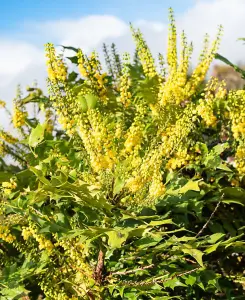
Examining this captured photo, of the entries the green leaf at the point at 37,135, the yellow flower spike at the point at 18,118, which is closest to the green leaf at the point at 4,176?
the green leaf at the point at 37,135

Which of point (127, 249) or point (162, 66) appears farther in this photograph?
point (162, 66)

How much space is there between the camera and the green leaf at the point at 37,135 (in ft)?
10.3

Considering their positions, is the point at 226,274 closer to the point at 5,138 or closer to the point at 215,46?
the point at 215,46

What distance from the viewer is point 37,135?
316 cm

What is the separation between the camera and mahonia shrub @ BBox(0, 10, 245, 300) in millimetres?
2799

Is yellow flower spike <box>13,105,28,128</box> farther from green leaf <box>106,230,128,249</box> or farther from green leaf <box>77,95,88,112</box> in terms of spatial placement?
green leaf <box>106,230,128,249</box>

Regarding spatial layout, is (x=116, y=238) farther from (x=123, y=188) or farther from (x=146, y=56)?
(x=146, y=56)

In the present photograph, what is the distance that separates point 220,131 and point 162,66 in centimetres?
73

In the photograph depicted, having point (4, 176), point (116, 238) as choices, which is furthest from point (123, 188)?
point (4, 176)

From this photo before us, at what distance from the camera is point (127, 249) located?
3.33 m

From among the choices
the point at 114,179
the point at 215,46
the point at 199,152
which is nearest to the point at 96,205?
the point at 114,179

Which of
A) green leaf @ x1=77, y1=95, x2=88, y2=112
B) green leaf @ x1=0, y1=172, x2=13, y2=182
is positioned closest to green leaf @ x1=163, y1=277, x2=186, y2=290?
green leaf @ x1=77, y1=95, x2=88, y2=112

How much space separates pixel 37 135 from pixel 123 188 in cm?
65

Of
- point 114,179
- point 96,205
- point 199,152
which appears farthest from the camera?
point 199,152
